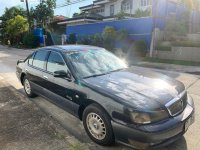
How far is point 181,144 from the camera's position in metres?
4.04

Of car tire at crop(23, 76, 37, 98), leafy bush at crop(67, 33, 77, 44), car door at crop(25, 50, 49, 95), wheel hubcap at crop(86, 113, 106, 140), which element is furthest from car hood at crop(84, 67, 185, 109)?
leafy bush at crop(67, 33, 77, 44)

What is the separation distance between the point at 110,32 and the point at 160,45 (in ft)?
16.5

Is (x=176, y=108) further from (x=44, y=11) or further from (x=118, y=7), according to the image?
(x=44, y=11)

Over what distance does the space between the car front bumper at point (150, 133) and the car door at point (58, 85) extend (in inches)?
51.8

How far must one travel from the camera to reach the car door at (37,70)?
5.84 meters

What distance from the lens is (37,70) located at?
6043mm

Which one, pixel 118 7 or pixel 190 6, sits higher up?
pixel 118 7

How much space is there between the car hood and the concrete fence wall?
1122 cm

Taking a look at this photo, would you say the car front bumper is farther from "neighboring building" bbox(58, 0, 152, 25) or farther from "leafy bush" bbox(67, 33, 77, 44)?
"neighboring building" bbox(58, 0, 152, 25)

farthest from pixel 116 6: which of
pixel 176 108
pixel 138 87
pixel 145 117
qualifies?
pixel 145 117

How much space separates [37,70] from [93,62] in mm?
1716

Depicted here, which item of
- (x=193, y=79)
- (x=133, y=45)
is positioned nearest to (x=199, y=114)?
(x=193, y=79)

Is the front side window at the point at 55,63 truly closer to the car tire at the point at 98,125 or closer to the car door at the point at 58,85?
the car door at the point at 58,85

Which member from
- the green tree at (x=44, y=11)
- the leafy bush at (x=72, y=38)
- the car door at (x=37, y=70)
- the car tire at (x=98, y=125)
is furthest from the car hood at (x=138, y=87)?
the green tree at (x=44, y=11)
